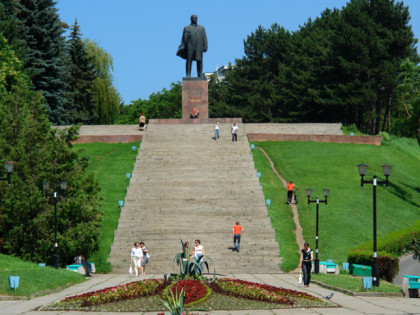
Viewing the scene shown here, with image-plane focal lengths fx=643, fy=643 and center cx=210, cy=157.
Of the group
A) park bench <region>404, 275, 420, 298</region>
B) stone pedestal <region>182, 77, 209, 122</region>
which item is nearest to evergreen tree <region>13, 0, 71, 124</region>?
stone pedestal <region>182, 77, 209, 122</region>

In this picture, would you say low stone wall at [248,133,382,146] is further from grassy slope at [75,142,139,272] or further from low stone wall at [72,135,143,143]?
grassy slope at [75,142,139,272]

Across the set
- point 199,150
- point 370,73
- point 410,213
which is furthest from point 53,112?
point 410,213

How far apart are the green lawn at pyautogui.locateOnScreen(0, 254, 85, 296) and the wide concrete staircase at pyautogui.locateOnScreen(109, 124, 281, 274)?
16.9 feet

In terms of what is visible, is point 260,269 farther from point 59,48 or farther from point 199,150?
point 59,48

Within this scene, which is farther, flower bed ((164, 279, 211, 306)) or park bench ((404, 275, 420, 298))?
park bench ((404, 275, 420, 298))

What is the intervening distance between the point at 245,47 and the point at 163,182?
49.7 meters

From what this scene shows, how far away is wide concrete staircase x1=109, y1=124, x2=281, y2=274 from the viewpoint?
2973cm

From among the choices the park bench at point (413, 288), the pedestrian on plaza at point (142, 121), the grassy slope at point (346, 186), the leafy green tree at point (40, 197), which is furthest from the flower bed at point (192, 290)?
the pedestrian on plaza at point (142, 121)

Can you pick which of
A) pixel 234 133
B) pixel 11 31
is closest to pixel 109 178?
pixel 234 133

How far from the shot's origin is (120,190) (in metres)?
37.7

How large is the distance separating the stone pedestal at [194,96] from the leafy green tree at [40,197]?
18.8m

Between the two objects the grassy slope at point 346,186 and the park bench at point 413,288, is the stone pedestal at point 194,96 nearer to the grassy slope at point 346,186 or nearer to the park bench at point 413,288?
the grassy slope at point 346,186

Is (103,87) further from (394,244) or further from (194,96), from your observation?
(394,244)

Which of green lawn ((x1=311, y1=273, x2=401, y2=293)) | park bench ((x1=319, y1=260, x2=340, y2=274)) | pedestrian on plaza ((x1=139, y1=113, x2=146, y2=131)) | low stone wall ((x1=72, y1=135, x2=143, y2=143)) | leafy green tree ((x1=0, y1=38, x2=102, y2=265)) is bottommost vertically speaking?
park bench ((x1=319, y1=260, x2=340, y2=274))
